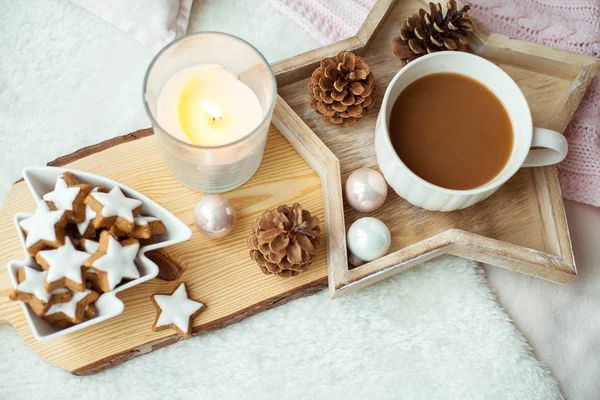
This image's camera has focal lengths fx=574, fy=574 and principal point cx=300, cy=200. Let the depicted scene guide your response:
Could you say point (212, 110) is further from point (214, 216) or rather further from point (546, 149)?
point (546, 149)

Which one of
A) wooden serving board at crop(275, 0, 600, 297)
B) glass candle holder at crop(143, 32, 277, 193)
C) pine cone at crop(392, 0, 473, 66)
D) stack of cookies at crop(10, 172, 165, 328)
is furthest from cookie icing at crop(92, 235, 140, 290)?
pine cone at crop(392, 0, 473, 66)

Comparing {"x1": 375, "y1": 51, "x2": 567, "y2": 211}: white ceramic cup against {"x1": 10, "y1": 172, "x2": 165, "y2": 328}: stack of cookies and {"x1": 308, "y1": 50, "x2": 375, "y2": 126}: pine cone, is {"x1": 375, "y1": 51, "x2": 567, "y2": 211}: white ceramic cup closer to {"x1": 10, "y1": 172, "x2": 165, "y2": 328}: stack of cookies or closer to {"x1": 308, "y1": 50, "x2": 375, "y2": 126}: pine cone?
{"x1": 308, "y1": 50, "x2": 375, "y2": 126}: pine cone

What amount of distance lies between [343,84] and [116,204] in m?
0.28

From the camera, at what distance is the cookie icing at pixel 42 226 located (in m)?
0.56

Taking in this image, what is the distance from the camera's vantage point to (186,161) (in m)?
0.60

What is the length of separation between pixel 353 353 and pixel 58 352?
343 mm

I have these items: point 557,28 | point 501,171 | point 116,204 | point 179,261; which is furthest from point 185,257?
point 557,28

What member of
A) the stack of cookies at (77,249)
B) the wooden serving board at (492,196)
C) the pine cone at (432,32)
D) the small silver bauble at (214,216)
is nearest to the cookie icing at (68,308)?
the stack of cookies at (77,249)

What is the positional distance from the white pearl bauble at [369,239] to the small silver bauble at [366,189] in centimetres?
2

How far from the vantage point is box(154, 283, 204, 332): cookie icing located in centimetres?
63

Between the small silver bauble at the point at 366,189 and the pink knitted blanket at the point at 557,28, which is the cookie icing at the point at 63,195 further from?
the pink knitted blanket at the point at 557,28

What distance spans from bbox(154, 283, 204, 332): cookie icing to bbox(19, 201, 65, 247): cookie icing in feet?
0.45

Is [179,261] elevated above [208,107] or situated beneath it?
situated beneath

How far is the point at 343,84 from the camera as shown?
649 millimetres
